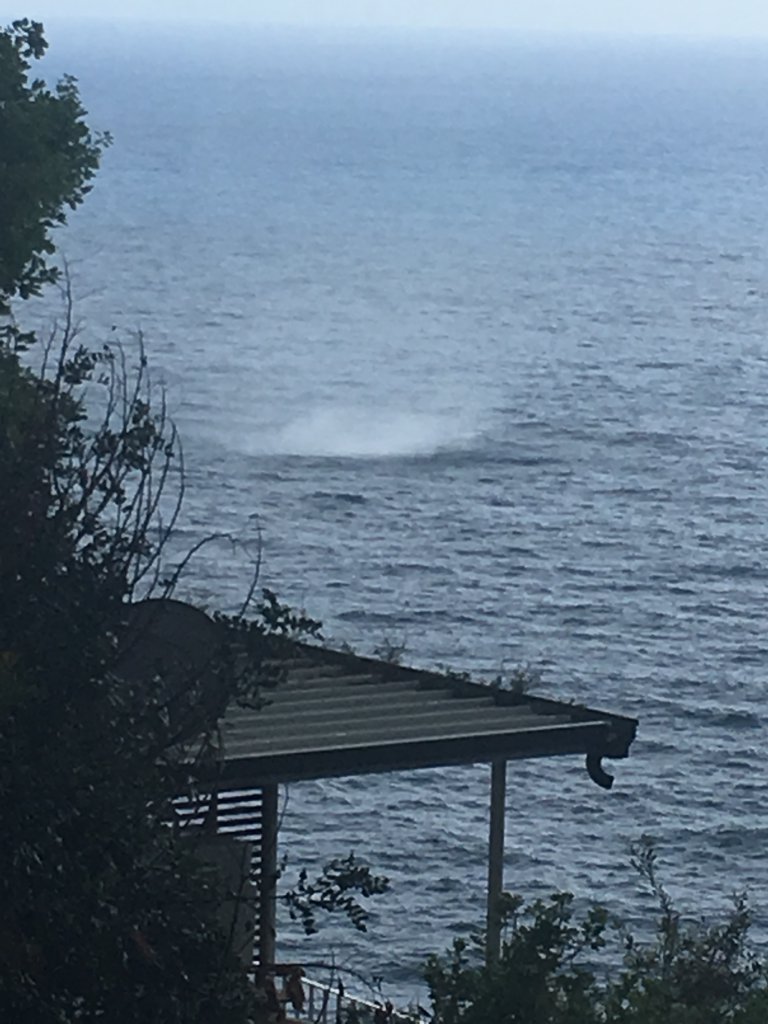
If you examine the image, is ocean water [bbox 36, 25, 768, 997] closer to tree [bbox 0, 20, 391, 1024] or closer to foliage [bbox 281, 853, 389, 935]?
foliage [bbox 281, 853, 389, 935]

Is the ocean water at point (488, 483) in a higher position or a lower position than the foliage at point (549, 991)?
higher

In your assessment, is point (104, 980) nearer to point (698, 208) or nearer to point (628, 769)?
point (628, 769)

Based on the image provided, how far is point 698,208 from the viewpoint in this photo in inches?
6791

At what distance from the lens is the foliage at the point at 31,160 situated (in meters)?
13.1

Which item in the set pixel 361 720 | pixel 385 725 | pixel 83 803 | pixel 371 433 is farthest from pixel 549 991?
pixel 371 433

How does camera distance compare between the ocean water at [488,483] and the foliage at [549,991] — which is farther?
the ocean water at [488,483]

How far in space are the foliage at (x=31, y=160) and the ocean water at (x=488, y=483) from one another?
25.5 ft

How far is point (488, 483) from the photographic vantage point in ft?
233

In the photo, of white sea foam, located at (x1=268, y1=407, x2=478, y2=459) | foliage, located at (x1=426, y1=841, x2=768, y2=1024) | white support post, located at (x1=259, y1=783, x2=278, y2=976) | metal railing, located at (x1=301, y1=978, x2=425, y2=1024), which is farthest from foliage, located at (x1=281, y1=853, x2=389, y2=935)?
white sea foam, located at (x1=268, y1=407, x2=478, y2=459)

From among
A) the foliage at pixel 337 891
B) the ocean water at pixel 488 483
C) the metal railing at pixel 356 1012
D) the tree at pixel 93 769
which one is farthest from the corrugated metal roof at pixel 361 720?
the ocean water at pixel 488 483

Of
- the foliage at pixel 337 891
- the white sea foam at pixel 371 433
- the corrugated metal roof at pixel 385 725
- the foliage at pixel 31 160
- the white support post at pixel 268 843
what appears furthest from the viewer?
the white sea foam at pixel 371 433

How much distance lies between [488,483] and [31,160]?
2274 inches

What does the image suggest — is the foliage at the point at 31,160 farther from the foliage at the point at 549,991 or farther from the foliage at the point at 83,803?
the foliage at the point at 549,991

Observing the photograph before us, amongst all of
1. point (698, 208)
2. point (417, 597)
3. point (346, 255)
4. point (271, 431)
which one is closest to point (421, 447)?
point (271, 431)
